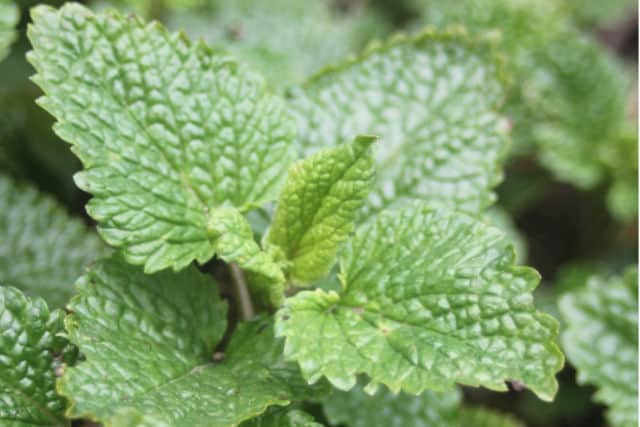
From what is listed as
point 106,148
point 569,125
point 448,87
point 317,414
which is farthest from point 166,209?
point 569,125

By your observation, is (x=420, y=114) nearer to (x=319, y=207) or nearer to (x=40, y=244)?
(x=319, y=207)

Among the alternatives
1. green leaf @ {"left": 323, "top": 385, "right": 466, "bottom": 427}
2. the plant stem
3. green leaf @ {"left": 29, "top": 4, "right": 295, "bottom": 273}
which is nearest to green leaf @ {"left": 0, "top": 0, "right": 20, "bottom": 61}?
green leaf @ {"left": 29, "top": 4, "right": 295, "bottom": 273}

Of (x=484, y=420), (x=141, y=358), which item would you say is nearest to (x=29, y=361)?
(x=141, y=358)

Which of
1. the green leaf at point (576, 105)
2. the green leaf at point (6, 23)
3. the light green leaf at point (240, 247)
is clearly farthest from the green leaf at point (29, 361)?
the green leaf at point (576, 105)

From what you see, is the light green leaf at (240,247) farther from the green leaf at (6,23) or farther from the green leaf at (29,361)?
the green leaf at (6,23)

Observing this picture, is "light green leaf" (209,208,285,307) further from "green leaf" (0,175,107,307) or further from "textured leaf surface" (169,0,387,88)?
"textured leaf surface" (169,0,387,88)

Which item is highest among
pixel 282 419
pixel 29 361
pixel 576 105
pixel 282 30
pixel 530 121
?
pixel 576 105
